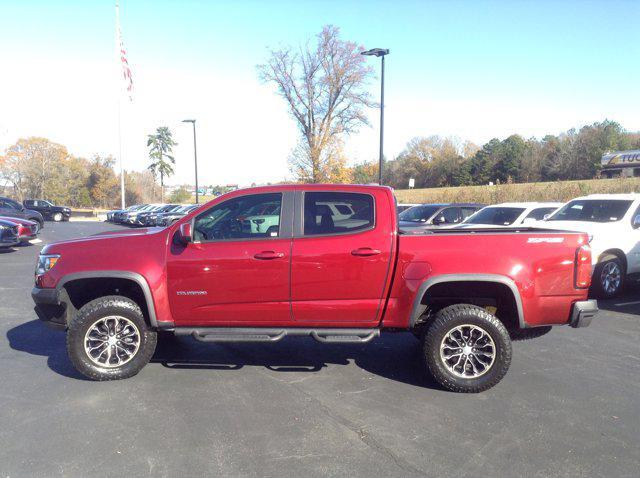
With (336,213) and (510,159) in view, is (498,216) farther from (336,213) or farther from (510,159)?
(510,159)

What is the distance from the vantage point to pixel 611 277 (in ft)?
27.1

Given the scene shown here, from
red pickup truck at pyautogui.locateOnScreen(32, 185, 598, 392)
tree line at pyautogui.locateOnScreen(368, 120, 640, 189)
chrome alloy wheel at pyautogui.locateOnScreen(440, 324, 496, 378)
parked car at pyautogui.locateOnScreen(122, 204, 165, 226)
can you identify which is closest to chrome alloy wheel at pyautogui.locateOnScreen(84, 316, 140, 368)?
red pickup truck at pyautogui.locateOnScreen(32, 185, 598, 392)

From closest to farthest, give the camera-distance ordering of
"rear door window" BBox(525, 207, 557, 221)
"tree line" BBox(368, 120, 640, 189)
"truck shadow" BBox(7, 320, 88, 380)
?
"truck shadow" BBox(7, 320, 88, 380)
"rear door window" BBox(525, 207, 557, 221)
"tree line" BBox(368, 120, 640, 189)

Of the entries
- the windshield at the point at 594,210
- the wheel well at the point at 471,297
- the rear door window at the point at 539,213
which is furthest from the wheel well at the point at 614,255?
the wheel well at the point at 471,297

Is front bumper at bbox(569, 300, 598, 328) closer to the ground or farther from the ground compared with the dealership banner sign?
closer to the ground

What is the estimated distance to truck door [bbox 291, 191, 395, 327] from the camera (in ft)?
14.4

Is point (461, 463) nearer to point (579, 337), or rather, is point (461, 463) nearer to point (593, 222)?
point (579, 337)

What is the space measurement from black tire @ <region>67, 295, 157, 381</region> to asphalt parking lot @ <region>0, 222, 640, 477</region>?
132 millimetres

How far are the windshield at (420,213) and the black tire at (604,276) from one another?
18.7ft

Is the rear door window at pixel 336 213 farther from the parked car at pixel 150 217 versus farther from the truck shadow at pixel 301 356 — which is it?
the parked car at pixel 150 217

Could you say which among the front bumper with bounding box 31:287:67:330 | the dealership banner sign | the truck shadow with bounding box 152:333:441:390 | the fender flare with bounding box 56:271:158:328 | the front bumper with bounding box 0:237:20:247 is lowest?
the truck shadow with bounding box 152:333:441:390

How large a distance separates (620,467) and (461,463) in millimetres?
1051

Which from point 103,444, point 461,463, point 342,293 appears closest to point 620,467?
point 461,463

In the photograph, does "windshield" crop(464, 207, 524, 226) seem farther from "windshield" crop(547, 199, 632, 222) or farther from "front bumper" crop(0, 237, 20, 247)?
"front bumper" crop(0, 237, 20, 247)
